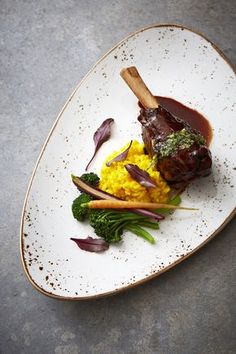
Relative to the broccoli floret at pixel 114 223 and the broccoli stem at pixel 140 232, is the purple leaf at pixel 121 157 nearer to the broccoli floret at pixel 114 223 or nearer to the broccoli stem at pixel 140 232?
the broccoli floret at pixel 114 223

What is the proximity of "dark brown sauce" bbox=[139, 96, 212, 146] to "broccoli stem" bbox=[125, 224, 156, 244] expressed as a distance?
1064 millimetres

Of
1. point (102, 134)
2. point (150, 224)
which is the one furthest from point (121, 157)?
point (150, 224)

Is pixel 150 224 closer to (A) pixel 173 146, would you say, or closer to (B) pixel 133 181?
(B) pixel 133 181

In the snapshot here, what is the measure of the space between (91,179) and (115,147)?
450 mm

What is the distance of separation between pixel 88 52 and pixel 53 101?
0.68 m

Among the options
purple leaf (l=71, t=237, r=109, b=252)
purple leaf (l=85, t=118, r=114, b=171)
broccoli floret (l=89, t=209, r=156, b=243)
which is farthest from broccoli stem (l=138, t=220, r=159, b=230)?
purple leaf (l=85, t=118, r=114, b=171)

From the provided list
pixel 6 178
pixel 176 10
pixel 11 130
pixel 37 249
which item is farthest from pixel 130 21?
pixel 37 249

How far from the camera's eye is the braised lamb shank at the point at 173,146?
4.41 meters

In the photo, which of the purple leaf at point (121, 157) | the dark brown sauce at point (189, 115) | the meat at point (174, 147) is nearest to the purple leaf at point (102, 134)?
the purple leaf at point (121, 157)

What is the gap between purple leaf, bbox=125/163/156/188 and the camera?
4.52 metres

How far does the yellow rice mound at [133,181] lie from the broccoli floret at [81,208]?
0.20 m

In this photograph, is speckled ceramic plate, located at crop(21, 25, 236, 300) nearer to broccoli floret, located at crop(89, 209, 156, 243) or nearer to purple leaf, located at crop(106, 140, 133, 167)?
broccoli floret, located at crop(89, 209, 156, 243)

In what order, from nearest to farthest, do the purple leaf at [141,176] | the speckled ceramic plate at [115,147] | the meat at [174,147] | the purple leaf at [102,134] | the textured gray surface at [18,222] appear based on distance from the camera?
the meat at [174,147], the purple leaf at [141,176], the speckled ceramic plate at [115,147], the textured gray surface at [18,222], the purple leaf at [102,134]

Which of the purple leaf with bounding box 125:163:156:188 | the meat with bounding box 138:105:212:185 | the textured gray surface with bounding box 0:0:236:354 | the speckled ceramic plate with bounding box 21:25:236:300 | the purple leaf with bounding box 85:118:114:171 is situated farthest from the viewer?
the purple leaf with bounding box 85:118:114:171
